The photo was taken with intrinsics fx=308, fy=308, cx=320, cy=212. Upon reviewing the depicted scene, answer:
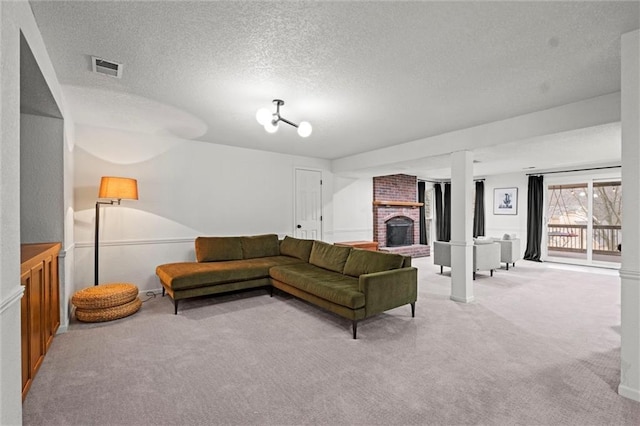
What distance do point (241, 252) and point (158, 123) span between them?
226 centimetres

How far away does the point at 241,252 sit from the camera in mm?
5098

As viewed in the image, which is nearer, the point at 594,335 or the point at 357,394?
the point at 357,394

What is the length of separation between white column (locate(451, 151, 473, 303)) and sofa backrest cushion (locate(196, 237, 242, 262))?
334cm

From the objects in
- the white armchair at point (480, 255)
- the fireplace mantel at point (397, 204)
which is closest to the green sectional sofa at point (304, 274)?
the white armchair at point (480, 255)

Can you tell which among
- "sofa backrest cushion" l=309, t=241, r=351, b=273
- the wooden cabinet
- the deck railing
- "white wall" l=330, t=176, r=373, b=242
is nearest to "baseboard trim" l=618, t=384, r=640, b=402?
"sofa backrest cushion" l=309, t=241, r=351, b=273

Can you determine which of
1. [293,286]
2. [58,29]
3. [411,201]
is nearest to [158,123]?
[58,29]

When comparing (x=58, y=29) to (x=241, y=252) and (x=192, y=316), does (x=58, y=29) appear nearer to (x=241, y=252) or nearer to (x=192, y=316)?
(x=192, y=316)

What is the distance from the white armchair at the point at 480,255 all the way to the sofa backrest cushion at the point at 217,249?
3872mm

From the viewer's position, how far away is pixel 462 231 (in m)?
4.39

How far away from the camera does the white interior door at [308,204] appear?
6461mm

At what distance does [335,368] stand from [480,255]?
4.40m

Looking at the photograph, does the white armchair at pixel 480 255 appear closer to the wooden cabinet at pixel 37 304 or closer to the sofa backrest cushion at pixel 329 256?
the sofa backrest cushion at pixel 329 256

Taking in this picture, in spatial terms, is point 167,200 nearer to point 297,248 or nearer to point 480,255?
point 297,248

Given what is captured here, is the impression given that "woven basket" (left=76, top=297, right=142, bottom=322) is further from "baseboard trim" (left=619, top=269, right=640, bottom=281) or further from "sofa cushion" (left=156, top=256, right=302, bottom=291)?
"baseboard trim" (left=619, top=269, right=640, bottom=281)
